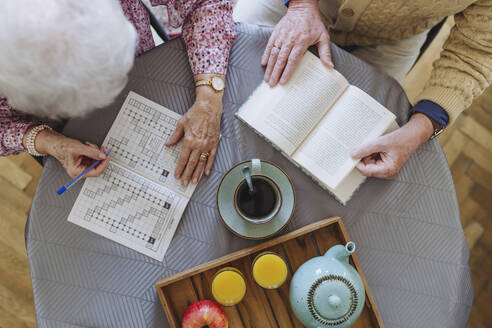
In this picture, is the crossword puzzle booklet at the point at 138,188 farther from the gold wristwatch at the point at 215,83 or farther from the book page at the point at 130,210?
the gold wristwatch at the point at 215,83

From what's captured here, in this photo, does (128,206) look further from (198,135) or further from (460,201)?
(460,201)

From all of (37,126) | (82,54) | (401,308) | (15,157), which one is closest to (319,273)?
(401,308)

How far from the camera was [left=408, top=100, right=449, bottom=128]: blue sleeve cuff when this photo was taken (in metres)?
0.94

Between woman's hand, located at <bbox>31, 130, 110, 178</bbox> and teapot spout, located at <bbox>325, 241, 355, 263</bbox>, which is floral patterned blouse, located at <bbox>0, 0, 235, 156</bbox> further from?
teapot spout, located at <bbox>325, 241, 355, 263</bbox>

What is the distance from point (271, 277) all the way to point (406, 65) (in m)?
0.90

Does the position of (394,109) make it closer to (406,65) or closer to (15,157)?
(406,65)

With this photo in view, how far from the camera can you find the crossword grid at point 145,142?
2.95 feet

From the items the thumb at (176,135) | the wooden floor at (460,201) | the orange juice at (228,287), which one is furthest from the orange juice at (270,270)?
the wooden floor at (460,201)

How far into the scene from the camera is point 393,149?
899 mm

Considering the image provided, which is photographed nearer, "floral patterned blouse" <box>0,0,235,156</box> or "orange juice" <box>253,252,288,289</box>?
"orange juice" <box>253,252,288,289</box>

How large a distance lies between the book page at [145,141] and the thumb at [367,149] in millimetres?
435

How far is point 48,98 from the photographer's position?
704mm

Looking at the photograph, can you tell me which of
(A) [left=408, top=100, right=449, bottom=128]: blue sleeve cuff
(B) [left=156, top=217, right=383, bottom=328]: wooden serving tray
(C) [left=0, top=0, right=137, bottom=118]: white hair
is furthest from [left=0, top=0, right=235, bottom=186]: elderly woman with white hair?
(A) [left=408, top=100, right=449, bottom=128]: blue sleeve cuff

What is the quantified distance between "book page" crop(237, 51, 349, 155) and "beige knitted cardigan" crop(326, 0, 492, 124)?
24cm
